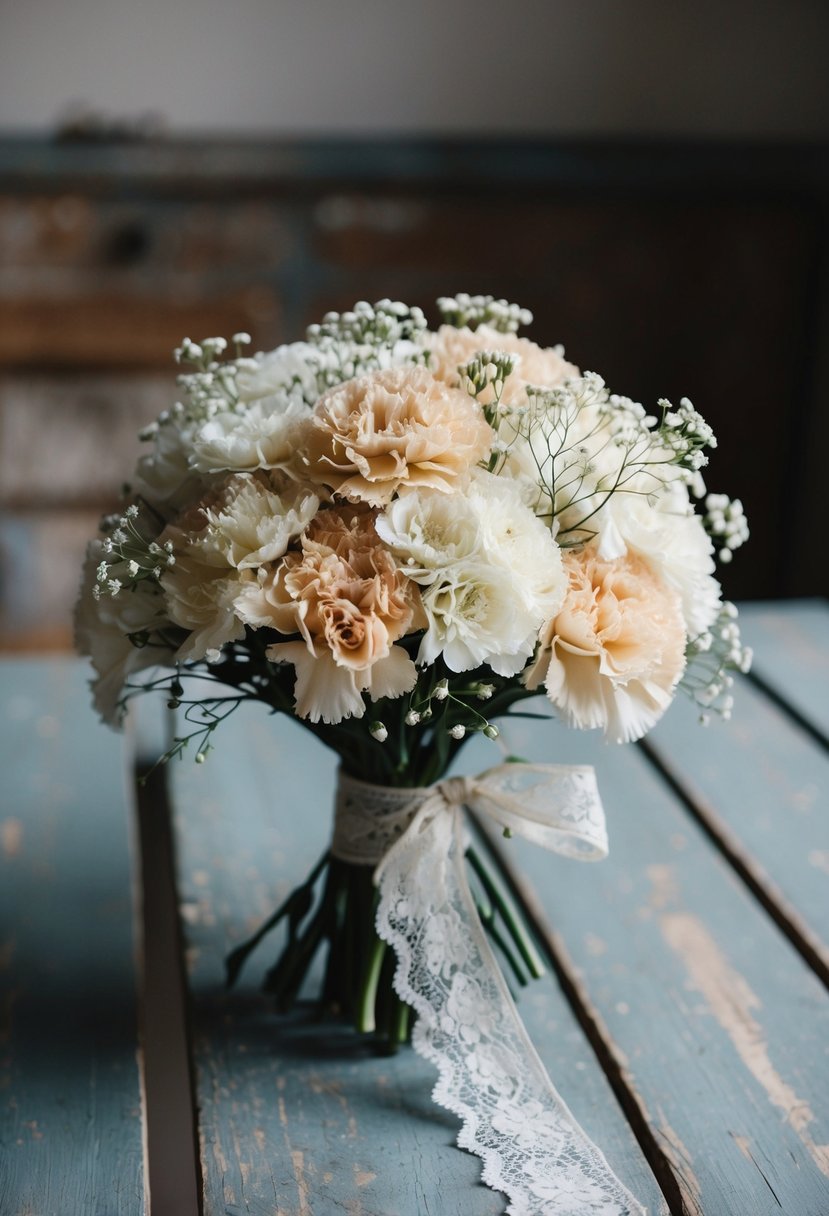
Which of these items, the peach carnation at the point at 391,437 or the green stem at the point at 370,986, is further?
the green stem at the point at 370,986

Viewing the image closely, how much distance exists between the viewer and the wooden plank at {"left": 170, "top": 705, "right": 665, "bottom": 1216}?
2.51 ft

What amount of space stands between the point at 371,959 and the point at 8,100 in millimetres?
2043

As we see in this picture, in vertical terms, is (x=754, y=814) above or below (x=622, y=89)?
below

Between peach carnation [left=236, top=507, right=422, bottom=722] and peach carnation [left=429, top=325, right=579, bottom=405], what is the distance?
0.48 ft

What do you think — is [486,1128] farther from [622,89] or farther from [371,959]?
[622,89]

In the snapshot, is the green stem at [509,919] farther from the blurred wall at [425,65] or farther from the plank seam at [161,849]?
the blurred wall at [425,65]

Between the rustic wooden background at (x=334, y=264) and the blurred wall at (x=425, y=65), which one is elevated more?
the blurred wall at (x=425, y=65)

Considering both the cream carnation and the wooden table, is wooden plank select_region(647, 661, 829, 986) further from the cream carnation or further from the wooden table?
the cream carnation

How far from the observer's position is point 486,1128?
81 cm

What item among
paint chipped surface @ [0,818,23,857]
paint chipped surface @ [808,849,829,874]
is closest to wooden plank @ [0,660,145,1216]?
paint chipped surface @ [0,818,23,857]

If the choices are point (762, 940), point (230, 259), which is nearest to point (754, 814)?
point (762, 940)

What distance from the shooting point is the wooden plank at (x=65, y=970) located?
2.58 ft

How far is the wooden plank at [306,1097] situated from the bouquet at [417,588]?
0.03 metres

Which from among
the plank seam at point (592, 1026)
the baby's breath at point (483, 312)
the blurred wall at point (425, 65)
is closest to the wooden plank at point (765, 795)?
the plank seam at point (592, 1026)
